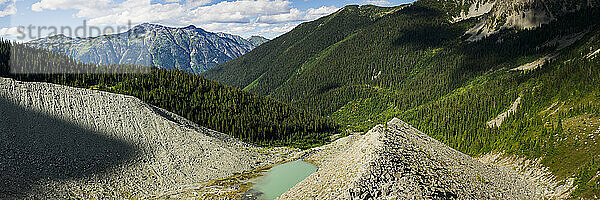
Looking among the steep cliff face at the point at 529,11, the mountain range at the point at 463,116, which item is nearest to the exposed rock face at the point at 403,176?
the mountain range at the point at 463,116

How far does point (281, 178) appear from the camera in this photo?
2351 inches

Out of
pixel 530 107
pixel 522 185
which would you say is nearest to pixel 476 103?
pixel 530 107

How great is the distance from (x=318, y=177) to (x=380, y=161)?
8.79 m

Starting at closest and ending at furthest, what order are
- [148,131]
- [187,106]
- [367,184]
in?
[367,184]
[148,131]
[187,106]

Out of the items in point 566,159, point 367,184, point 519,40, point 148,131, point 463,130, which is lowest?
point 463,130

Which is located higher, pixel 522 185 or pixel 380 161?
pixel 380 161

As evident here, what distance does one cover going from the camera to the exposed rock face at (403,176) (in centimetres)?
2852

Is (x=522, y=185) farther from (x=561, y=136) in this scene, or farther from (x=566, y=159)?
(x=561, y=136)

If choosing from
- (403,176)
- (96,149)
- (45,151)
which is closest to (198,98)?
(96,149)

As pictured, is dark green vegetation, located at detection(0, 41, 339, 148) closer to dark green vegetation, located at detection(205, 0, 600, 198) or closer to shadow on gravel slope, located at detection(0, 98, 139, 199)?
shadow on gravel slope, located at detection(0, 98, 139, 199)

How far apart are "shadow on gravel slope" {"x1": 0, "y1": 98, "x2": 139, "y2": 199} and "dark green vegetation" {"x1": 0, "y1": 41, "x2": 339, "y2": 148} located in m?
38.9

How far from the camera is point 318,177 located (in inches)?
1471

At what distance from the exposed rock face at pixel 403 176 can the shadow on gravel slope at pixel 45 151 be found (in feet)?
109

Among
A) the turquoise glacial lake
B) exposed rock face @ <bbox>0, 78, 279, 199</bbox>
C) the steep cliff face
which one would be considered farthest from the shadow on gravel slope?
the steep cliff face
